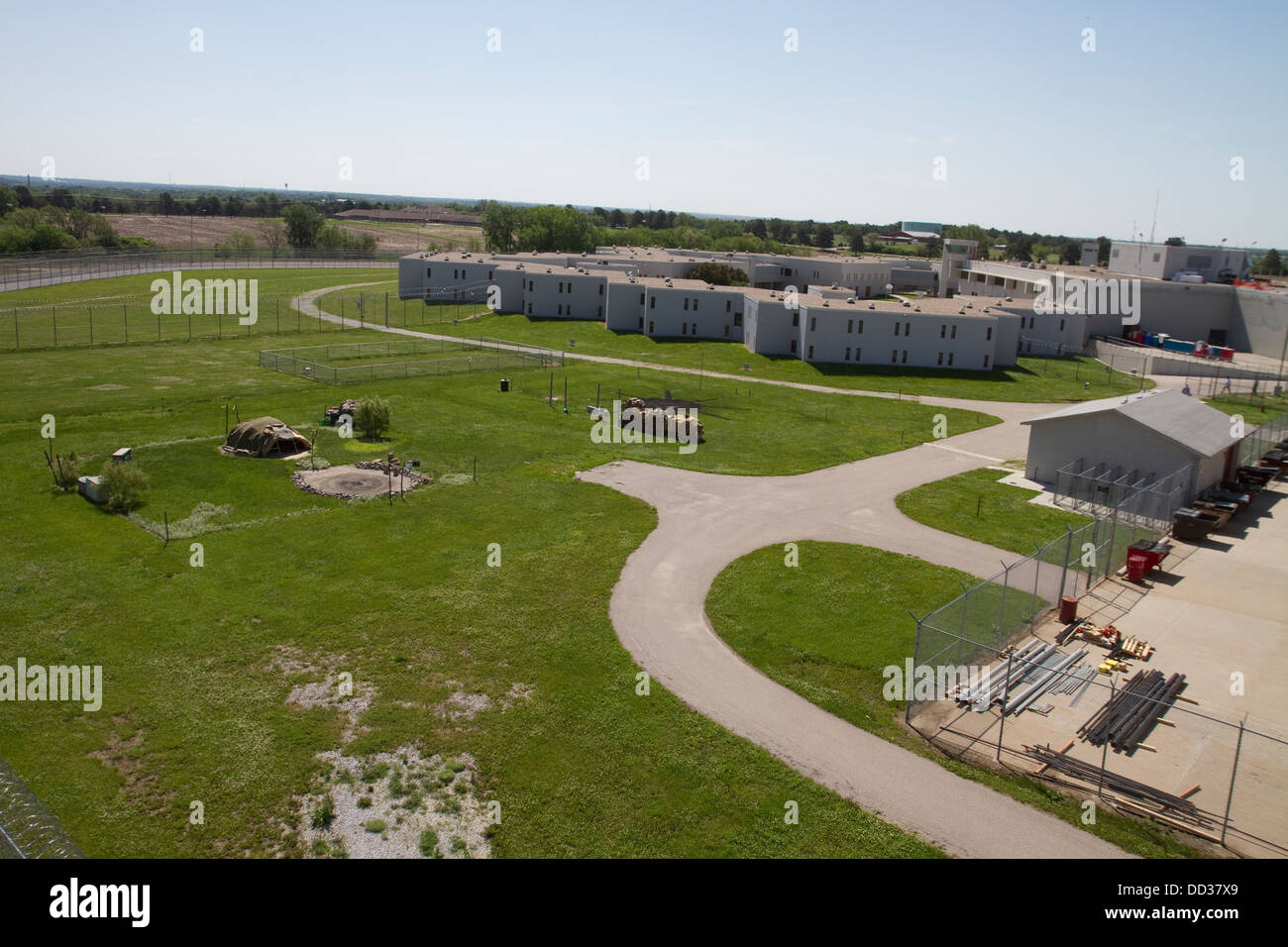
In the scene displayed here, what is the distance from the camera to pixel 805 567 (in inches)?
1157

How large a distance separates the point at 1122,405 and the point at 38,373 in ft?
202

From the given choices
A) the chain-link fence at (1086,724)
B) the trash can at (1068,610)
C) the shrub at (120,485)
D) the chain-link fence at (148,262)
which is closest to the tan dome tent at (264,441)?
the shrub at (120,485)

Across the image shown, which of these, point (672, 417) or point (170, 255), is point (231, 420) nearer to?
point (672, 417)

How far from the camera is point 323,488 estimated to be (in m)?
34.2

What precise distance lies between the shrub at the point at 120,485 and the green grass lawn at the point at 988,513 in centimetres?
3018

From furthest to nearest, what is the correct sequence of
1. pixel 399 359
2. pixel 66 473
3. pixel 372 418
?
pixel 399 359 < pixel 372 418 < pixel 66 473

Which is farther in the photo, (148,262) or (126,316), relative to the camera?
(148,262)

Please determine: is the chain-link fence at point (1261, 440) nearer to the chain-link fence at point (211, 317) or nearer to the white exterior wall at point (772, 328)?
the white exterior wall at point (772, 328)

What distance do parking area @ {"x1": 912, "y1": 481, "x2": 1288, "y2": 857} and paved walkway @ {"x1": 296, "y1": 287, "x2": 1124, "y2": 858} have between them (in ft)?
6.80

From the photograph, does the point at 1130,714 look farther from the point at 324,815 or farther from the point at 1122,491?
the point at 1122,491

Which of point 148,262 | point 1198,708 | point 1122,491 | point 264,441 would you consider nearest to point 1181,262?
point 1122,491

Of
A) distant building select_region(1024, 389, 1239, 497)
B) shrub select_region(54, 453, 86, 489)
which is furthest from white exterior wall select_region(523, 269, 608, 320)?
shrub select_region(54, 453, 86, 489)

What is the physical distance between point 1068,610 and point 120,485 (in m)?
32.8
